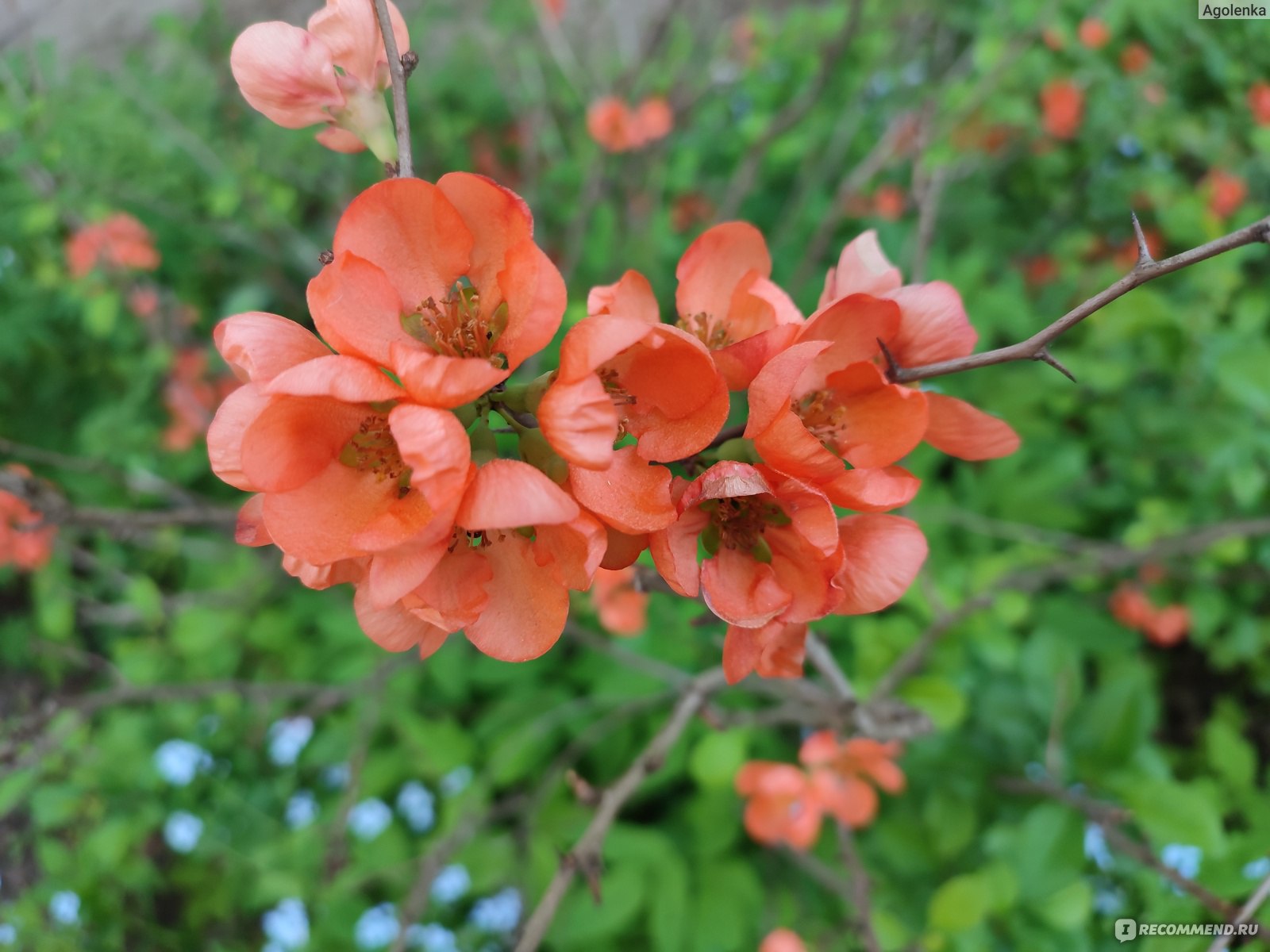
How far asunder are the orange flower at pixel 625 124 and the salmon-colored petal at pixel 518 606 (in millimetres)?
2438

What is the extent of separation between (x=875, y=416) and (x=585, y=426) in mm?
357

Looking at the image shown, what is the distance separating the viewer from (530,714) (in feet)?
8.26

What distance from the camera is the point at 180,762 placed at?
2467mm

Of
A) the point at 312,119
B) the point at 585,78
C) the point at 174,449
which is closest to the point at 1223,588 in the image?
the point at 312,119

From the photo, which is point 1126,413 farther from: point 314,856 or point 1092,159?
point 314,856

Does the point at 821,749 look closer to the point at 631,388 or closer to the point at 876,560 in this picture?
the point at 876,560

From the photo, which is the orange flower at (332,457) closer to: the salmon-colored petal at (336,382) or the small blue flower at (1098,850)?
the salmon-colored petal at (336,382)

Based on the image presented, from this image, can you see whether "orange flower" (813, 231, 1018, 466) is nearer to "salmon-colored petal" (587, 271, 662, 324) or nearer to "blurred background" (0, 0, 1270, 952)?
"salmon-colored petal" (587, 271, 662, 324)

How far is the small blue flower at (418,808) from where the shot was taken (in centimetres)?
247

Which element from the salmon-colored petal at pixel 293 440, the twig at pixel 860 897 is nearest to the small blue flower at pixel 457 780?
the twig at pixel 860 897

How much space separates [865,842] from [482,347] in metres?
2.25

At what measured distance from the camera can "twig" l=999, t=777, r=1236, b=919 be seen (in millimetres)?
1249

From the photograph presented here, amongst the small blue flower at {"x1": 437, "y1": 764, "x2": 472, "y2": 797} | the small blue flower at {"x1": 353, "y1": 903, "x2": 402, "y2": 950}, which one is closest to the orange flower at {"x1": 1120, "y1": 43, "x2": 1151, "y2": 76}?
the small blue flower at {"x1": 437, "y1": 764, "x2": 472, "y2": 797}

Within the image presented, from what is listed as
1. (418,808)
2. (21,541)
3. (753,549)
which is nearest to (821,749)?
(753,549)
